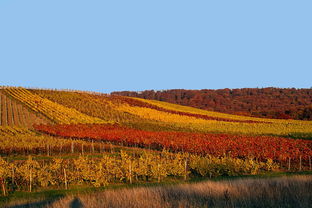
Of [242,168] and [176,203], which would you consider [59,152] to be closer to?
[242,168]

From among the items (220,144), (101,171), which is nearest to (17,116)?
(220,144)

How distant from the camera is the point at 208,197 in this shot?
10.8 metres

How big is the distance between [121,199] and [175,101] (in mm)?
137948

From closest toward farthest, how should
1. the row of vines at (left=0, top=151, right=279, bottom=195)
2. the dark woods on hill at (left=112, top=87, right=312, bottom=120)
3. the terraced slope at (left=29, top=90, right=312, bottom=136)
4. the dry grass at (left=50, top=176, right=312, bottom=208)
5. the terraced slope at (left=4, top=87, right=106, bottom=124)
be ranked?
1. the dry grass at (left=50, top=176, right=312, bottom=208)
2. the row of vines at (left=0, top=151, right=279, bottom=195)
3. the terraced slope at (left=29, top=90, right=312, bottom=136)
4. the terraced slope at (left=4, top=87, right=106, bottom=124)
5. the dark woods on hill at (left=112, top=87, right=312, bottom=120)

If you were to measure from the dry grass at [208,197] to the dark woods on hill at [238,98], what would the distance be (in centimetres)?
11778

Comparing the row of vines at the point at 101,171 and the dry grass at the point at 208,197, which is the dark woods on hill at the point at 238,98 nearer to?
the row of vines at the point at 101,171

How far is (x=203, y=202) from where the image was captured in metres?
10.3

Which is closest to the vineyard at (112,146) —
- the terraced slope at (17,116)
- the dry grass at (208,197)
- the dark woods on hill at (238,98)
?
the terraced slope at (17,116)

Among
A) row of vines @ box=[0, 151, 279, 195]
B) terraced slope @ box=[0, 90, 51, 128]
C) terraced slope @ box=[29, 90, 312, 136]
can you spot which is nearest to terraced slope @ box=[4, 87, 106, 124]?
terraced slope @ box=[0, 90, 51, 128]

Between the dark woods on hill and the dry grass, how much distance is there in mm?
117775

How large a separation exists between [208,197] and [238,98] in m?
139

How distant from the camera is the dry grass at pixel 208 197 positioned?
9656mm

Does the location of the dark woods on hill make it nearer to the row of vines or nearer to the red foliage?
the red foliage

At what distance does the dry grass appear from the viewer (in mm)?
9656
